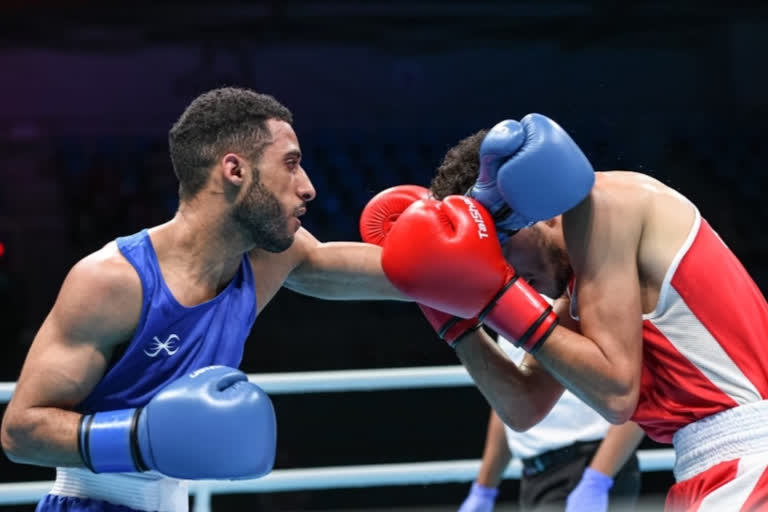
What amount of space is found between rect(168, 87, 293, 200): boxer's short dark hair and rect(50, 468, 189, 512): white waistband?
2.03 ft

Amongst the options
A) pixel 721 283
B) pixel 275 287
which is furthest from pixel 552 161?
pixel 275 287

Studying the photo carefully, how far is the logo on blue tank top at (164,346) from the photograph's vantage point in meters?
2.02

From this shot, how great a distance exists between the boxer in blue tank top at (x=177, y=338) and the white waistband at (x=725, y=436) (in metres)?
0.83

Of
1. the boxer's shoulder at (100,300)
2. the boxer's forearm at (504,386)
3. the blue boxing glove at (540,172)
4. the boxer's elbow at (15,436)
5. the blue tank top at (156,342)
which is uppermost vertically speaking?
the blue boxing glove at (540,172)

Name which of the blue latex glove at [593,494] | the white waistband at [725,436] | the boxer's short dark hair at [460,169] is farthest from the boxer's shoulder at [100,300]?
the blue latex glove at [593,494]

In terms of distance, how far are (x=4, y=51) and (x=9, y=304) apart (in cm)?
445

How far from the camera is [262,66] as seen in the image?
9562 millimetres

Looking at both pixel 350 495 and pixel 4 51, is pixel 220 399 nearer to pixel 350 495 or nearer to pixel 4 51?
pixel 350 495

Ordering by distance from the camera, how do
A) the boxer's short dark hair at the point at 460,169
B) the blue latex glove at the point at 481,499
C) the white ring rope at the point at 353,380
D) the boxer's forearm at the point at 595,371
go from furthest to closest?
1. the blue latex glove at the point at 481,499
2. the white ring rope at the point at 353,380
3. the boxer's short dark hair at the point at 460,169
4. the boxer's forearm at the point at 595,371

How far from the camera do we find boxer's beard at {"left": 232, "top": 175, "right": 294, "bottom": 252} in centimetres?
212

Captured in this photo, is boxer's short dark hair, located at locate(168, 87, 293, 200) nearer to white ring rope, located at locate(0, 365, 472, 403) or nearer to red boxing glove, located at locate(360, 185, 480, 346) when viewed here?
red boxing glove, located at locate(360, 185, 480, 346)

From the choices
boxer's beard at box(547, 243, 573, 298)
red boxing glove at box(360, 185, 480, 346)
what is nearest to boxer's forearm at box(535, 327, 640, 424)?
boxer's beard at box(547, 243, 573, 298)

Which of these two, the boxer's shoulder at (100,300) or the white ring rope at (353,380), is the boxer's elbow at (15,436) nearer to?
the boxer's shoulder at (100,300)

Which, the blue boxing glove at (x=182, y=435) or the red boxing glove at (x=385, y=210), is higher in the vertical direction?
the red boxing glove at (x=385, y=210)
